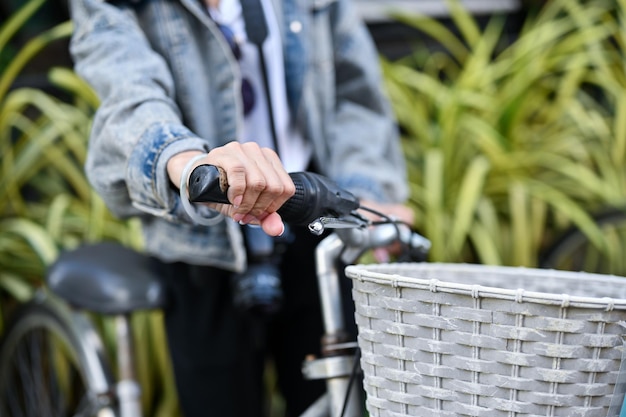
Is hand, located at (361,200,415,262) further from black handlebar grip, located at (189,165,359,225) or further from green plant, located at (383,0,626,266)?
green plant, located at (383,0,626,266)

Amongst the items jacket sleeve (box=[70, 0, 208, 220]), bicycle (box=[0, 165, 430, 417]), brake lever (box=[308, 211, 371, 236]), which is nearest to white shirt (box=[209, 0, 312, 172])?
jacket sleeve (box=[70, 0, 208, 220])

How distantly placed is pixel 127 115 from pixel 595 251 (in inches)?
60.1

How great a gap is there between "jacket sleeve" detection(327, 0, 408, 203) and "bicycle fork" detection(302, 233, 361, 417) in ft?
1.13

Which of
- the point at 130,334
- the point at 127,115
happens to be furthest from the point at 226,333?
the point at 127,115

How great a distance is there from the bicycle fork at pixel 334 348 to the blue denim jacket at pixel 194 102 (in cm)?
20

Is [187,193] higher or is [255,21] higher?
[255,21]

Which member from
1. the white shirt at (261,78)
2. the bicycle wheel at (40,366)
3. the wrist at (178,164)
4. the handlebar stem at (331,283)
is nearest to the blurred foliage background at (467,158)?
the bicycle wheel at (40,366)

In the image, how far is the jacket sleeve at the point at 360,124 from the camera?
5.00ft

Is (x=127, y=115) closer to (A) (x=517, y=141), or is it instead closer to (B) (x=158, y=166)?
(B) (x=158, y=166)

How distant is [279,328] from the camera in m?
1.63

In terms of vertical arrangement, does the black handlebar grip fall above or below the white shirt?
below

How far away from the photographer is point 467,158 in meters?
2.54

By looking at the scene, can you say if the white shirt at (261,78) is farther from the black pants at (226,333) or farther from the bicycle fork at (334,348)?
the bicycle fork at (334,348)

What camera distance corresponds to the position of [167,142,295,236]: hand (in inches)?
32.7
